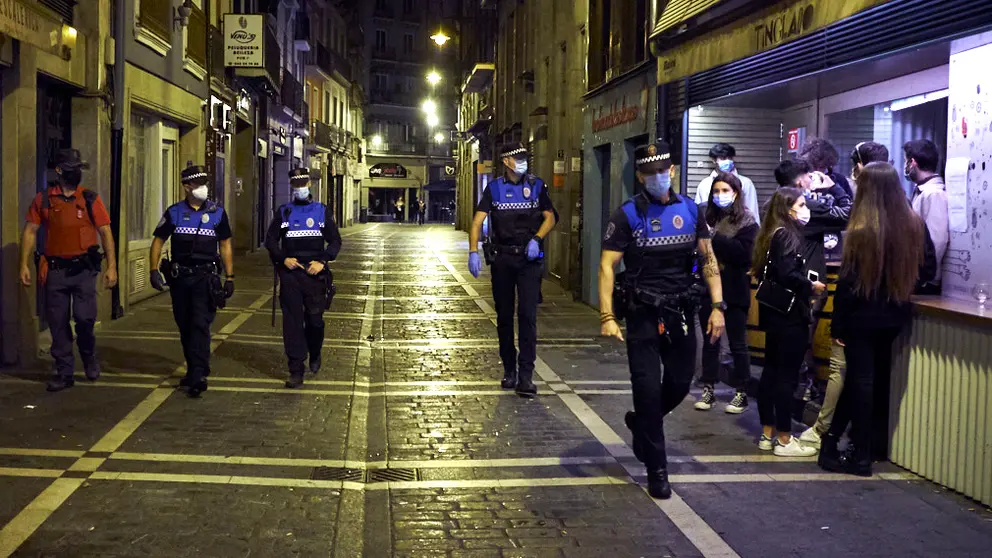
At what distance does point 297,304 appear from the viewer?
9.23 meters

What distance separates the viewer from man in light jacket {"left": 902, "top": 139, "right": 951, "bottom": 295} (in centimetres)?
724

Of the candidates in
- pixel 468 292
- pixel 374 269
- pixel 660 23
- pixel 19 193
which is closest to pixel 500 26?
pixel 374 269

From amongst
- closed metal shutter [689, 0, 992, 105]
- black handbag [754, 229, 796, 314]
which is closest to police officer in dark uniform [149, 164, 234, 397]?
black handbag [754, 229, 796, 314]

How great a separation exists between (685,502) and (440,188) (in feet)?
221

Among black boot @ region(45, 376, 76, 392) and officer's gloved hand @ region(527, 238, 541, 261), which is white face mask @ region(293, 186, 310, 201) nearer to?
officer's gloved hand @ region(527, 238, 541, 261)

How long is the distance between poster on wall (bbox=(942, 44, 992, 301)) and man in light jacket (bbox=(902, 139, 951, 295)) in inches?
7.1

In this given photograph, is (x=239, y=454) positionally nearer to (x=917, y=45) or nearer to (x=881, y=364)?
(x=881, y=364)

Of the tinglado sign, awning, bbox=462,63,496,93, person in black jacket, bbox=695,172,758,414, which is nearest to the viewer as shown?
person in black jacket, bbox=695,172,758,414

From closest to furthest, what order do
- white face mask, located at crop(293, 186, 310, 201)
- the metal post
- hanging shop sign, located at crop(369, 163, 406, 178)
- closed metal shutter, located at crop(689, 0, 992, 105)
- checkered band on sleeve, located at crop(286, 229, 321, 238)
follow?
closed metal shutter, located at crop(689, 0, 992, 105), checkered band on sleeve, located at crop(286, 229, 321, 238), white face mask, located at crop(293, 186, 310, 201), the metal post, hanging shop sign, located at crop(369, 163, 406, 178)

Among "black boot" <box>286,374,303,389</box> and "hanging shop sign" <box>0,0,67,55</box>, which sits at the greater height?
"hanging shop sign" <box>0,0,67,55</box>

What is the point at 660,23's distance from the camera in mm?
12586

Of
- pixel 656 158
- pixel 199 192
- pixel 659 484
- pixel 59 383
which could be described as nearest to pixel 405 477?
pixel 659 484

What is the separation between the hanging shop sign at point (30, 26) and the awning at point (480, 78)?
27.7 meters

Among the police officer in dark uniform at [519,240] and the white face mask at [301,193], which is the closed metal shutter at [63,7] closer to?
the white face mask at [301,193]
